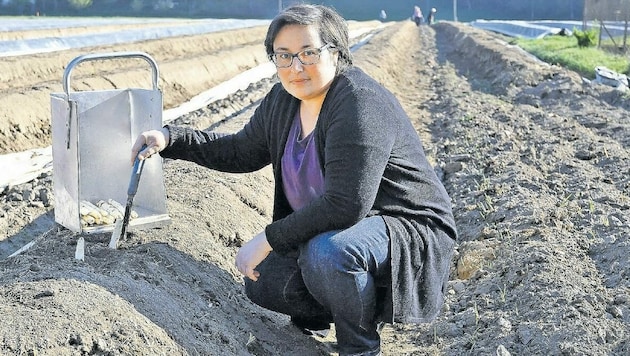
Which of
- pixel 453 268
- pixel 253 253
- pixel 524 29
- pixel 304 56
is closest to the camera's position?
pixel 304 56

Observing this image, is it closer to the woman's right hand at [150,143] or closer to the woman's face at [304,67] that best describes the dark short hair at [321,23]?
the woman's face at [304,67]

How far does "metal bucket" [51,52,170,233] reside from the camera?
386 centimetres

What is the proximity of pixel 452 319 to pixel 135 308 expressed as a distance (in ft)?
5.54

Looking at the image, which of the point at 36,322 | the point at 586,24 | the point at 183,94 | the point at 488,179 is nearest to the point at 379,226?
the point at 36,322

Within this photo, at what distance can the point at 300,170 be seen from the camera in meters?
3.28

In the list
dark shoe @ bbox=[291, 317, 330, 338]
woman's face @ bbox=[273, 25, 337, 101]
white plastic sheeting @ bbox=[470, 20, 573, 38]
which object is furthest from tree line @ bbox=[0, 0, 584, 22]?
woman's face @ bbox=[273, 25, 337, 101]

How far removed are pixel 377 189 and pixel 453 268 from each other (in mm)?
2156

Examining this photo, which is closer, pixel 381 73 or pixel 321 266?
pixel 321 266

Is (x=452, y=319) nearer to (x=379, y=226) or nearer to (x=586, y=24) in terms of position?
(x=379, y=226)

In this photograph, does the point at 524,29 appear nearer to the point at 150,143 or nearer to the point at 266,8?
the point at 266,8

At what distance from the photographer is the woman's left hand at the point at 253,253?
317 centimetres

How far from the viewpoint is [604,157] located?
22.6 ft

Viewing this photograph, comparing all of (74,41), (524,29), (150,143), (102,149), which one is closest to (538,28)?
(524,29)

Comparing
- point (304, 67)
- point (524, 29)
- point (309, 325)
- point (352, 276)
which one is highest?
point (304, 67)
